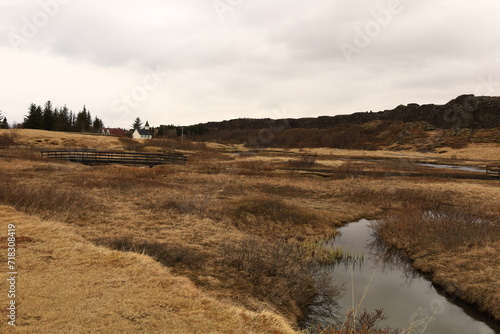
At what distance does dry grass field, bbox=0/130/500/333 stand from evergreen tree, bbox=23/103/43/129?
8215cm

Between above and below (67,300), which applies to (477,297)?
below

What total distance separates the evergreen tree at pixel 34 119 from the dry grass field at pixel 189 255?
82.1 meters

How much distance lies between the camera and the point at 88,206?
14.9 meters

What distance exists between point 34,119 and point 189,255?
102 meters

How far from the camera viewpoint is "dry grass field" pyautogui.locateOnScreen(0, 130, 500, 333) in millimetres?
5684

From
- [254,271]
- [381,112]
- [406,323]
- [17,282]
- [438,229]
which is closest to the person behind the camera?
[17,282]

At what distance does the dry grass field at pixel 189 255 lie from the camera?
224 inches

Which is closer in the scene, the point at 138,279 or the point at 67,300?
the point at 67,300

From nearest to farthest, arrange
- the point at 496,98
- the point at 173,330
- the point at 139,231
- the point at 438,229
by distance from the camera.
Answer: the point at 173,330
the point at 139,231
the point at 438,229
the point at 496,98

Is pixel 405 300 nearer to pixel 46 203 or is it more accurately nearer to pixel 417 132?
pixel 46 203

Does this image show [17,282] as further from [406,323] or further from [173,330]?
[406,323]

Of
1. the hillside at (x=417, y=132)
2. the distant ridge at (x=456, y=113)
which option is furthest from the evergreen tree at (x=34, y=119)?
the distant ridge at (x=456, y=113)

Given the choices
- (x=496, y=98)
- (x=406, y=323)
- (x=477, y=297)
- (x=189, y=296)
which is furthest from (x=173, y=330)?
(x=496, y=98)

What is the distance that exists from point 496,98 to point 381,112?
53800 mm
